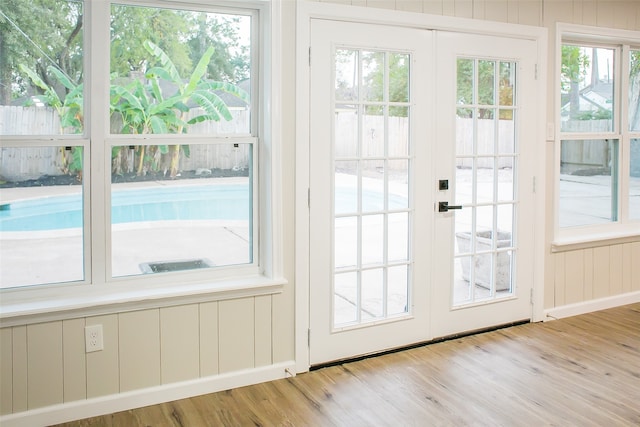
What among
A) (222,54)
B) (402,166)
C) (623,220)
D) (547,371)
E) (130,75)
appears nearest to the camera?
(130,75)

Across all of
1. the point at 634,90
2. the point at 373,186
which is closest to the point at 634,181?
the point at 634,90

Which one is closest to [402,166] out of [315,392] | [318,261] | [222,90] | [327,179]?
[327,179]

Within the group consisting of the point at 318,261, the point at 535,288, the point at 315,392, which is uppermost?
the point at 318,261

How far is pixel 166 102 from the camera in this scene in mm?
3125

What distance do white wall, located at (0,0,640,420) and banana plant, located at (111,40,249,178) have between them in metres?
0.38

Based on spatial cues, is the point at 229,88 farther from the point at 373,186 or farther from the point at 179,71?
the point at 373,186

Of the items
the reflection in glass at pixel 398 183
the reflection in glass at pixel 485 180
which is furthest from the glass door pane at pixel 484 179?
the reflection in glass at pixel 398 183

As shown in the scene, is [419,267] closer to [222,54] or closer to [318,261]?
[318,261]

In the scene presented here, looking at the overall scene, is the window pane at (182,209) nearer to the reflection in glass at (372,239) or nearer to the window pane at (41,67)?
the window pane at (41,67)

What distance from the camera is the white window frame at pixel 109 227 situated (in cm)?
287

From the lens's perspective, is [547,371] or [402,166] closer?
[547,371]

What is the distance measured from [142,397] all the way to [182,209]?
A: 3.11 feet

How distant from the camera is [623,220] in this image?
15.8 feet

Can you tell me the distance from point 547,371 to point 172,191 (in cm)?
227
